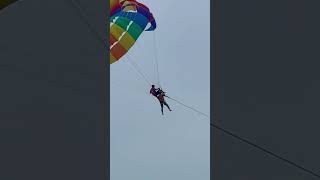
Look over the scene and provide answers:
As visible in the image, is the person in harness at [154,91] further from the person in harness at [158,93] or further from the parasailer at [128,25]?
the parasailer at [128,25]

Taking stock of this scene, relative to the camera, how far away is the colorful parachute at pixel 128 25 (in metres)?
13.0

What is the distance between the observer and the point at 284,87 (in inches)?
186

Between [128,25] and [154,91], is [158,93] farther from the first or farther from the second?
[128,25]

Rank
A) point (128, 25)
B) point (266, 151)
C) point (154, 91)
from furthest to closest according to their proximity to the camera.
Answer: point (154, 91) → point (128, 25) → point (266, 151)

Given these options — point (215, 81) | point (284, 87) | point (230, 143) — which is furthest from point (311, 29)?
point (230, 143)

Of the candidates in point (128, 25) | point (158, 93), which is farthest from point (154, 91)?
point (128, 25)

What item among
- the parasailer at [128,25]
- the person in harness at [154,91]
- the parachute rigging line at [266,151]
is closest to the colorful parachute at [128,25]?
the parasailer at [128,25]

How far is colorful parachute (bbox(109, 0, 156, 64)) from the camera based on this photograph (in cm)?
1300

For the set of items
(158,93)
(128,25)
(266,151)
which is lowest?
(266,151)

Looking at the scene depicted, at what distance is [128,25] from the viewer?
13086 millimetres
